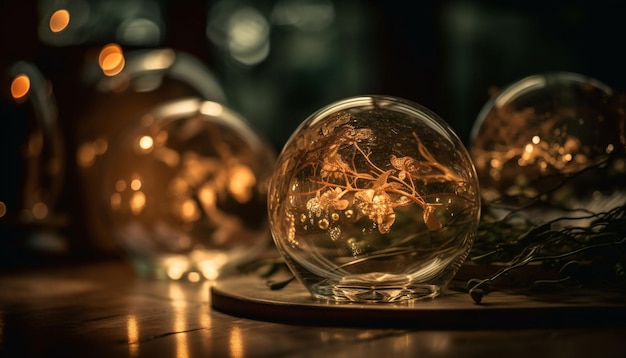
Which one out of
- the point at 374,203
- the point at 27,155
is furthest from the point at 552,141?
the point at 27,155

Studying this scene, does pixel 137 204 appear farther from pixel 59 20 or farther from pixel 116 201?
pixel 59 20

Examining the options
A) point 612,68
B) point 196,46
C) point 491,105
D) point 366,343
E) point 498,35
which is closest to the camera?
point 366,343

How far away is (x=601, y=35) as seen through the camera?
7.53ft

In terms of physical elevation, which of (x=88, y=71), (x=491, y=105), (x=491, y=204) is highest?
(x=88, y=71)

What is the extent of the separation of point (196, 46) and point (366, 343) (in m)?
1.29

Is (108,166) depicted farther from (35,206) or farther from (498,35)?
(498,35)

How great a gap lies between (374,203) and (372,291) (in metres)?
0.08

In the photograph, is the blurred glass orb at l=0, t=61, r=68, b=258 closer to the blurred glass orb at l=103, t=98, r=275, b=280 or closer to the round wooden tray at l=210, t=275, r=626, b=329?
the blurred glass orb at l=103, t=98, r=275, b=280

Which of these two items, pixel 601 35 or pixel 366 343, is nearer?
pixel 366 343

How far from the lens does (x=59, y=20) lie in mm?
1715

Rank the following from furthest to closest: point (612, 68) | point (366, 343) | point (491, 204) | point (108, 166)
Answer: point (612, 68) < point (108, 166) < point (491, 204) < point (366, 343)

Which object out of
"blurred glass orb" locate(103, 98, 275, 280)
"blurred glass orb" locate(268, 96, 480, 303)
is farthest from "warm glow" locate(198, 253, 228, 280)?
"blurred glass orb" locate(268, 96, 480, 303)

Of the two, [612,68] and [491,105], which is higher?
[612,68]

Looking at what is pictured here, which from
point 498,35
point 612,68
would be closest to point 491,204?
point 612,68
